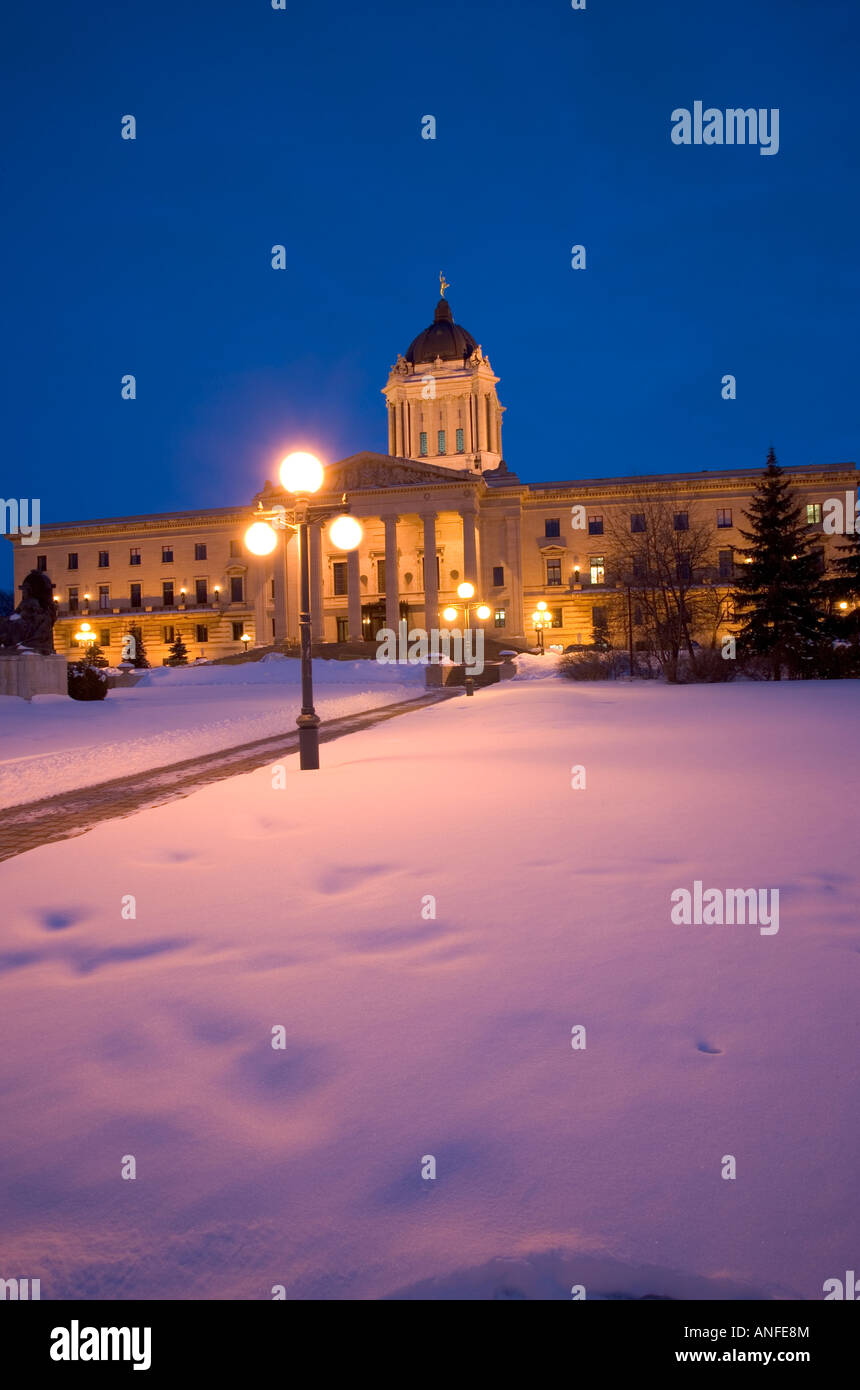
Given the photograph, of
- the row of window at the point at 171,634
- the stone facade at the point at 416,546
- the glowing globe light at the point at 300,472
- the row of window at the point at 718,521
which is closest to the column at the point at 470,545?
the stone facade at the point at 416,546

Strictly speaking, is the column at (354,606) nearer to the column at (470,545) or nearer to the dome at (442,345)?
the column at (470,545)

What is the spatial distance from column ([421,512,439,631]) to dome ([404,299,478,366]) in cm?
2953

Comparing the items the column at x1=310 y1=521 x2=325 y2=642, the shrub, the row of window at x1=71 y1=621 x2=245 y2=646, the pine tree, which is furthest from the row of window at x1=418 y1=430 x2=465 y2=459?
the shrub

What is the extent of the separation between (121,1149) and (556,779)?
728 centimetres

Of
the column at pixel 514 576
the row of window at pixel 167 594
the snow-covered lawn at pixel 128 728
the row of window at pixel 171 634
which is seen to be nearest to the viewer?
the snow-covered lawn at pixel 128 728

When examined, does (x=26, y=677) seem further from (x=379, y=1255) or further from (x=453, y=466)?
(x=453, y=466)

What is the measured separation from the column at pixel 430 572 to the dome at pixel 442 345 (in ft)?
96.9

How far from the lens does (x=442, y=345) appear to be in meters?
87.1

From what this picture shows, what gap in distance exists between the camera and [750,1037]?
3117 mm

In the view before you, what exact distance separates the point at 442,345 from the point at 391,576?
1377 inches

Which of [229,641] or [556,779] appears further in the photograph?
[229,641]

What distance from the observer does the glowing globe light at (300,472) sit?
1109 cm

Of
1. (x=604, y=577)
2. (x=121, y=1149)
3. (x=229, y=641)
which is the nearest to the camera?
(x=121, y=1149)

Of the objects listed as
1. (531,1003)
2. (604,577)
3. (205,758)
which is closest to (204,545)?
(604,577)
